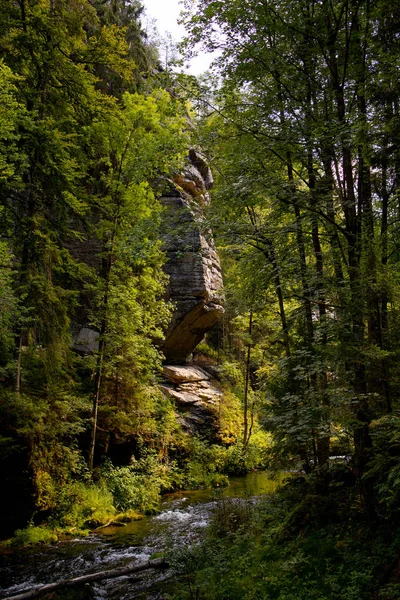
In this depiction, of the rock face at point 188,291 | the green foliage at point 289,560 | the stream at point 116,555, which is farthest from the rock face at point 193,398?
the green foliage at point 289,560

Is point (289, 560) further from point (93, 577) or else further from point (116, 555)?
point (116, 555)

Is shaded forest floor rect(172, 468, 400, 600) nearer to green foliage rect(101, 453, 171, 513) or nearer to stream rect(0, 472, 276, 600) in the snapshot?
stream rect(0, 472, 276, 600)

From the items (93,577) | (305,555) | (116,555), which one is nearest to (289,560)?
(305,555)

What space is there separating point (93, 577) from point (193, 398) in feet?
42.7

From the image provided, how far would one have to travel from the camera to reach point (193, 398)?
19.6 m

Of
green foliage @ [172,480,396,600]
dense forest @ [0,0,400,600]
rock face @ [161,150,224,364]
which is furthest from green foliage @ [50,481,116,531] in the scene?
rock face @ [161,150,224,364]

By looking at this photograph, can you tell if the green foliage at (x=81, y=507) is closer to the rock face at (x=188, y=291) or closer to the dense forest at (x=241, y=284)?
the dense forest at (x=241, y=284)

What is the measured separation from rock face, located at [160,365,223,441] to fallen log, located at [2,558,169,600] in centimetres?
1071

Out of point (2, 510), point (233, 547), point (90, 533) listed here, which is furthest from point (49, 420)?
point (233, 547)

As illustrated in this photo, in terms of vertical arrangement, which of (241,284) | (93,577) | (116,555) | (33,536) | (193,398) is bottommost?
(116,555)

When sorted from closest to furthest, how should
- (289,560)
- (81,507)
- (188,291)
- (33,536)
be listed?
1. (289,560)
2. (33,536)
3. (81,507)
4. (188,291)

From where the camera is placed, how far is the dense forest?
5.74 metres

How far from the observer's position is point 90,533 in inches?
393

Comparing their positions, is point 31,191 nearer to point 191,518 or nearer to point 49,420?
point 49,420
